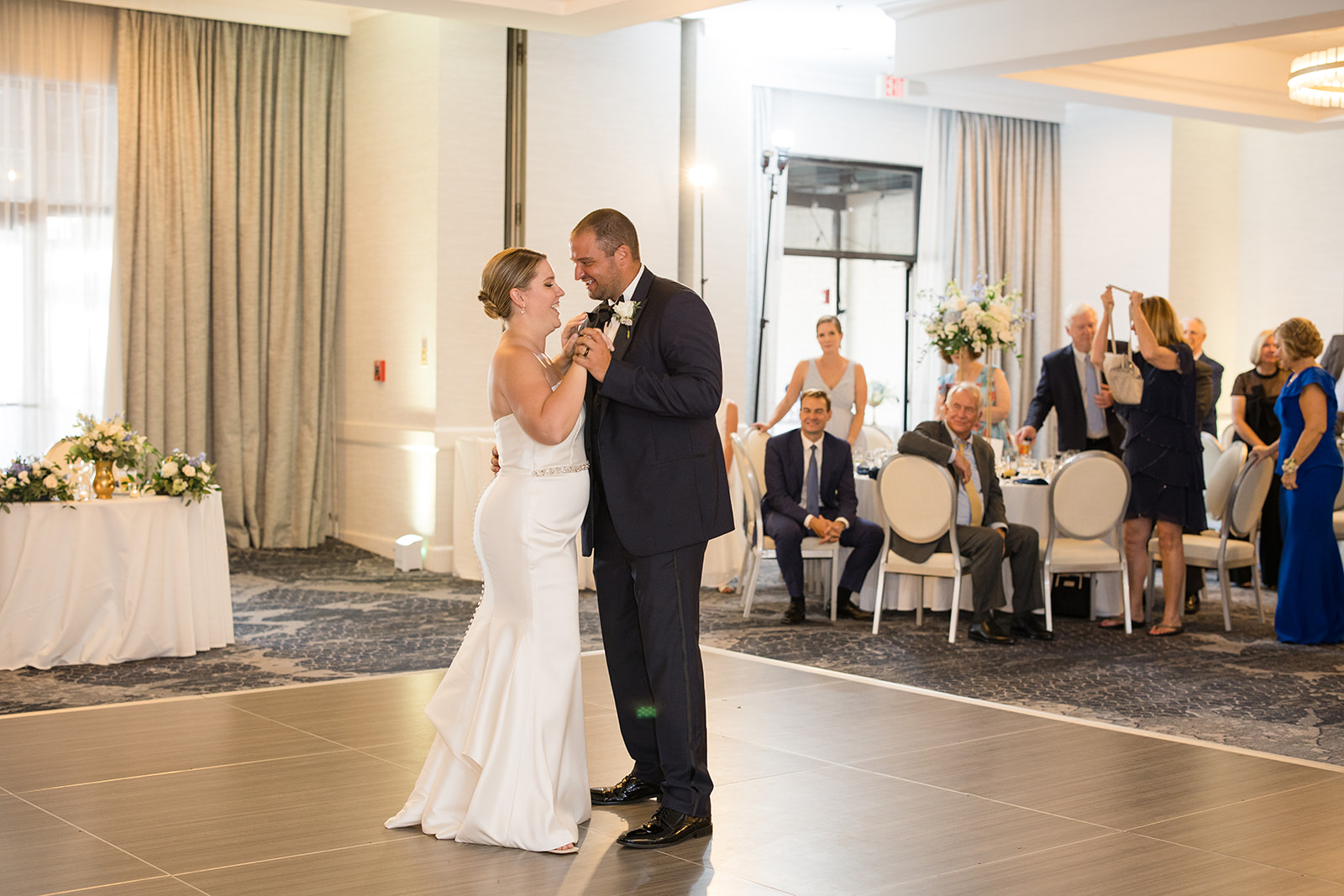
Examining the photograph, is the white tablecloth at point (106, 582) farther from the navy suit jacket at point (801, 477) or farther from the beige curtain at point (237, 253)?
the beige curtain at point (237, 253)

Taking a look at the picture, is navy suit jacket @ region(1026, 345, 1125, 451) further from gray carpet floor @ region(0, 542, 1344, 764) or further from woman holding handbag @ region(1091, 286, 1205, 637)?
gray carpet floor @ region(0, 542, 1344, 764)

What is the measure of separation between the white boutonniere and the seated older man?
3.60m

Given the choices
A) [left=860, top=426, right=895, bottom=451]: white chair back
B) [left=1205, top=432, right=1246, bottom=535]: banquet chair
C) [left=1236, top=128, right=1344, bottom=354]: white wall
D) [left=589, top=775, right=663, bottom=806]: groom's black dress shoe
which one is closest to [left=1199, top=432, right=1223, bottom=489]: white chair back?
[left=1205, top=432, right=1246, bottom=535]: banquet chair

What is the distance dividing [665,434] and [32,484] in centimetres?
361

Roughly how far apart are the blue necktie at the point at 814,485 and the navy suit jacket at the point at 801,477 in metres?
0.02

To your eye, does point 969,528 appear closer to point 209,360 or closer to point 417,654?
point 417,654

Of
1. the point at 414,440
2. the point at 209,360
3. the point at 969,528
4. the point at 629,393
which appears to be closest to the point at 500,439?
the point at 629,393

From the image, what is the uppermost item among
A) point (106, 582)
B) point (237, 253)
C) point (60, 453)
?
point (237, 253)

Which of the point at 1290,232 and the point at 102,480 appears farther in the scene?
the point at 1290,232

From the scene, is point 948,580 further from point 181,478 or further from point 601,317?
point 601,317

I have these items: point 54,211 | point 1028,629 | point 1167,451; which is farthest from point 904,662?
point 54,211

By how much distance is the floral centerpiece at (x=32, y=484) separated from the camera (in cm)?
597

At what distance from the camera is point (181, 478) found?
6371 mm

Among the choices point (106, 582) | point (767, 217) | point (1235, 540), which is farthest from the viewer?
point (767, 217)
